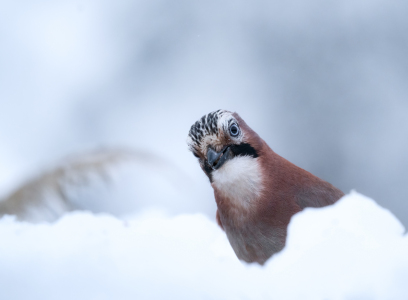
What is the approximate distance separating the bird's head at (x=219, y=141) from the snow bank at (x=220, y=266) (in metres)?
0.45

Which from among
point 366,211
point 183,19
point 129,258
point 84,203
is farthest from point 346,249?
point 183,19

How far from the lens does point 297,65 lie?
1.58 meters

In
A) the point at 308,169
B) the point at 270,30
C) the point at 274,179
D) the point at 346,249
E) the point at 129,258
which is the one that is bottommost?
the point at 346,249

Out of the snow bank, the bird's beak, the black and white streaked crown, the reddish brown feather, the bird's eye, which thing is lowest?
the snow bank

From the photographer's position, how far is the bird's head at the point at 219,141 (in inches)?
48.3

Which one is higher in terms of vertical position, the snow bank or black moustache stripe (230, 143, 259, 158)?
black moustache stripe (230, 143, 259, 158)

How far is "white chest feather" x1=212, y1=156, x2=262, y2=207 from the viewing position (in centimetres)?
124

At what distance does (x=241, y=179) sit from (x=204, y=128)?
7.4 inches

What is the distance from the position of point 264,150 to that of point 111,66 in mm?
793

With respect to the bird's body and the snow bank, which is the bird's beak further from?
the snow bank

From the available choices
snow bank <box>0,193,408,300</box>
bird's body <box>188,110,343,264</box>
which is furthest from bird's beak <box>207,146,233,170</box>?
snow bank <box>0,193,408,300</box>

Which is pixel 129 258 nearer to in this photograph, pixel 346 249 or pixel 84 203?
pixel 346 249

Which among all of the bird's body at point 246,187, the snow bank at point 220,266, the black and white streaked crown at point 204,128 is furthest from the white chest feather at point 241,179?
the snow bank at point 220,266

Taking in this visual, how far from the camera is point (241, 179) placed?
4.14 ft
